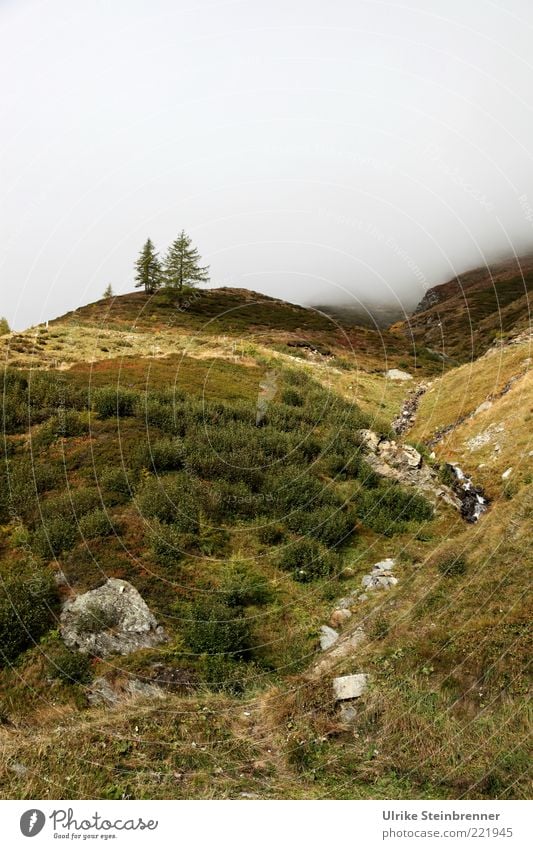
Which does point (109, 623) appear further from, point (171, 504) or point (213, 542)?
point (171, 504)

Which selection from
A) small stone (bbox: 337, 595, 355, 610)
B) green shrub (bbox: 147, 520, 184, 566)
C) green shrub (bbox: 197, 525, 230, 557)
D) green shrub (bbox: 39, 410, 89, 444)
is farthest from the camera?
green shrub (bbox: 39, 410, 89, 444)

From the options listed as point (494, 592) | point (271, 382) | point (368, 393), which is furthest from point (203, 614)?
point (368, 393)

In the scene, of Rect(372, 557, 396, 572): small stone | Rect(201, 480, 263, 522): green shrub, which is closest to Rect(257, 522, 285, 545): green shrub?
Rect(201, 480, 263, 522): green shrub

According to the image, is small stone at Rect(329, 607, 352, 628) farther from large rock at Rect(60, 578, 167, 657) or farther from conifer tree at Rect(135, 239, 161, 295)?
conifer tree at Rect(135, 239, 161, 295)

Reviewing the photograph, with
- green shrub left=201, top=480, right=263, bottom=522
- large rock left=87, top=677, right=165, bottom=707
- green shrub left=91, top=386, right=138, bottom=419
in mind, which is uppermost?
green shrub left=91, top=386, right=138, bottom=419

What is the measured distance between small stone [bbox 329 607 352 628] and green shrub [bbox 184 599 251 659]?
198 cm

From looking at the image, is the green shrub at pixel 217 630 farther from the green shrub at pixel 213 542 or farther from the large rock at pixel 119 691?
the green shrub at pixel 213 542

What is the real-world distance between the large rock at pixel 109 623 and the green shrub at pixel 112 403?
10.6m

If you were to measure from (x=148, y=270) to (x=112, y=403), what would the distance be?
61409mm

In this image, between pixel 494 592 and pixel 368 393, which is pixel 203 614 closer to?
pixel 494 592

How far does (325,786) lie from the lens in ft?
22.1

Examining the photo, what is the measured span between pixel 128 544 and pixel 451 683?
26.4ft

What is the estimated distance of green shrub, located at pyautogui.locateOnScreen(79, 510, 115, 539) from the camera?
498 inches

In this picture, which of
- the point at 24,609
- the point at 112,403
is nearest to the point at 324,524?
the point at 24,609
